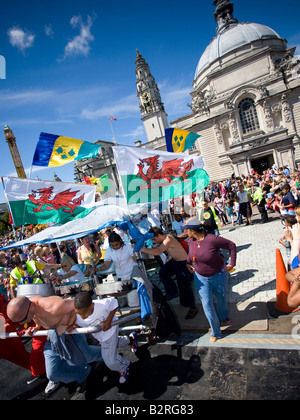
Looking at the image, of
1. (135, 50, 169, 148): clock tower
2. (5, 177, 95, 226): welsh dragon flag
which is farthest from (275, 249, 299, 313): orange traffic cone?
(135, 50, 169, 148): clock tower

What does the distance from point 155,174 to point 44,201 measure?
10.6 feet

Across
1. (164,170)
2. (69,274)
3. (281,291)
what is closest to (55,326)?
(69,274)

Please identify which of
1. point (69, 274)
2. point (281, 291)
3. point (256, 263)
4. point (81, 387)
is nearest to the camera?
point (81, 387)

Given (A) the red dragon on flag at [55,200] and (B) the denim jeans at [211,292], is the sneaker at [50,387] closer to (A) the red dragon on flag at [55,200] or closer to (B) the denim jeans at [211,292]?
(B) the denim jeans at [211,292]

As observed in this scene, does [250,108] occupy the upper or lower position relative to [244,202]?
upper

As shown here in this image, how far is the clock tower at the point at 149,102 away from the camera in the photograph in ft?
171

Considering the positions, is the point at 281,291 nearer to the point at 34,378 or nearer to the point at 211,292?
the point at 211,292

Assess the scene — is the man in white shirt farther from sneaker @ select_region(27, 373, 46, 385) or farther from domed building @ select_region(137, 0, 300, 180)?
domed building @ select_region(137, 0, 300, 180)

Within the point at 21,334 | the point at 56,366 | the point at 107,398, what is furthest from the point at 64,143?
the point at 107,398

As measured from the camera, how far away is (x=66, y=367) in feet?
12.0

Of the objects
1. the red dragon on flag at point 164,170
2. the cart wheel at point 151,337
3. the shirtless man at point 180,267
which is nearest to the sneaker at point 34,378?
the cart wheel at point 151,337

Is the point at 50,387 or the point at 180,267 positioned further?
the point at 180,267

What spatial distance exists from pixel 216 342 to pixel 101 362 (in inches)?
88.8

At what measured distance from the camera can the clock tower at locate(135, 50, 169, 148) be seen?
52.1m
